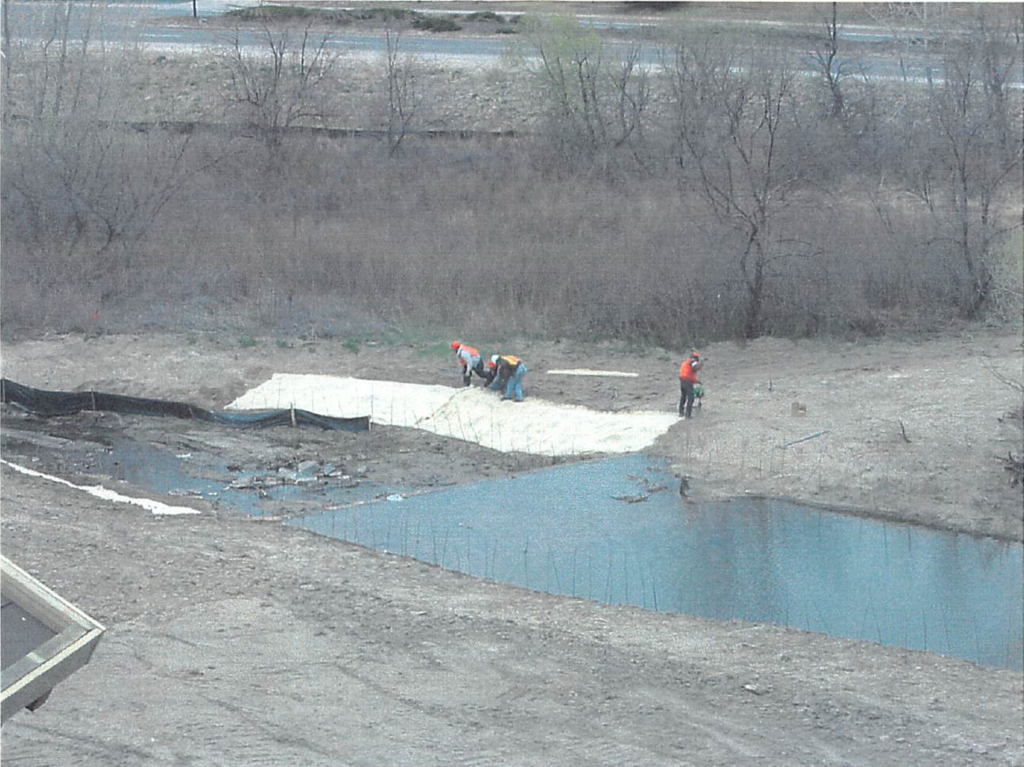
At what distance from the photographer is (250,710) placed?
10258 mm

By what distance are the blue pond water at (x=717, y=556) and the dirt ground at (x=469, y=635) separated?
1.45 ft

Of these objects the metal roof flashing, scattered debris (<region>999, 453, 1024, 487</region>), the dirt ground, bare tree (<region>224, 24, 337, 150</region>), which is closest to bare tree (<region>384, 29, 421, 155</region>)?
bare tree (<region>224, 24, 337, 150</region>)

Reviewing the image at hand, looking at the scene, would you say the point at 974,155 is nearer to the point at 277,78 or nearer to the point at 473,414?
the point at 473,414

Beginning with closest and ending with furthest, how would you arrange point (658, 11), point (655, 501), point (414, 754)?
point (414, 754) < point (655, 501) < point (658, 11)

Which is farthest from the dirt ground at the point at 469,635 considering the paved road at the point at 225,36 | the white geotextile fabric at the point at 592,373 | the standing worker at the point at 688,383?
the paved road at the point at 225,36

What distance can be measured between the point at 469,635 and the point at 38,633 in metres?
7.42

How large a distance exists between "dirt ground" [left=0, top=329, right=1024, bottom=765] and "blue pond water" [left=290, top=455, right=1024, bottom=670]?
442mm

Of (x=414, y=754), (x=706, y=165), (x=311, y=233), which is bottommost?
(x=414, y=754)

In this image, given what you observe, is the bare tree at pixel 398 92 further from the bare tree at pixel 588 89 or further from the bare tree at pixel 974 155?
the bare tree at pixel 974 155

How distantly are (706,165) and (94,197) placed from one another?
12702mm

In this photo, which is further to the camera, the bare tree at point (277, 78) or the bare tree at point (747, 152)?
the bare tree at point (277, 78)

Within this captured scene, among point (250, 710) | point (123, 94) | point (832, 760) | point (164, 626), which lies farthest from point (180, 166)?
point (832, 760)

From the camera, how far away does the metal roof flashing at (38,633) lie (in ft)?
15.3

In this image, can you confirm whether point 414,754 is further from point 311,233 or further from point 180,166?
point 180,166
